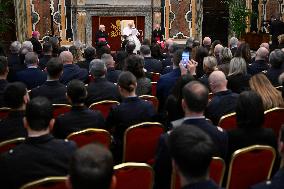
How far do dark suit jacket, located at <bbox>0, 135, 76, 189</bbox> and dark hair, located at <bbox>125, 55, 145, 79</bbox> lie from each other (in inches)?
120

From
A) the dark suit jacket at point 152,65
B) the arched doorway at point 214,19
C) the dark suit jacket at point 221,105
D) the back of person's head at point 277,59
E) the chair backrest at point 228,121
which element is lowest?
the chair backrest at point 228,121

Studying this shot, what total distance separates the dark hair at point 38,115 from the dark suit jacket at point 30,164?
0.15m

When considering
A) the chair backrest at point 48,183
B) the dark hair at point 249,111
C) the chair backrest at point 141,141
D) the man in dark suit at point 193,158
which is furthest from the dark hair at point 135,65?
the man in dark suit at point 193,158

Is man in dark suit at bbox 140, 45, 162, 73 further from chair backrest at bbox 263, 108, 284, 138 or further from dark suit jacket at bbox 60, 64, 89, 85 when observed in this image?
chair backrest at bbox 263, 108, 284, 138

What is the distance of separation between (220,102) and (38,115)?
221cm

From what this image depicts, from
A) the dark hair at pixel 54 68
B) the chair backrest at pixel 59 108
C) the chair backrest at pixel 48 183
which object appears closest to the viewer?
the chair backrest at pixel 48 183

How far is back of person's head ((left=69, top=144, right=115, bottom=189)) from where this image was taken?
2.14 meters

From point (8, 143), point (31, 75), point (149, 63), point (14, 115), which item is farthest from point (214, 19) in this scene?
point (8, 143)

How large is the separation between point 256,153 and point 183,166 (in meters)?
1.28

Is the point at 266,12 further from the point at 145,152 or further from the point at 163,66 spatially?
the point at 145,152

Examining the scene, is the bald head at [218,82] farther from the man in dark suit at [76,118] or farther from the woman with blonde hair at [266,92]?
the man in dark suit at [76,118]

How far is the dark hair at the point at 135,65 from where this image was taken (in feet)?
20.1

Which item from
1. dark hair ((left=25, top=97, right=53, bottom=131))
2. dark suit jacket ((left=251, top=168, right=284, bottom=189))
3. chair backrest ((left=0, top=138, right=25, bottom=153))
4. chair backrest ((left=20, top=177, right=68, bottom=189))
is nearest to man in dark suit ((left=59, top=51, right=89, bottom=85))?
chair backrest ((left=0, top=138, right=25, bottom=153))

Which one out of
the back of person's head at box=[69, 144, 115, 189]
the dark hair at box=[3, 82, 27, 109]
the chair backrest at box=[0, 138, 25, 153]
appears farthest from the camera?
the dark hair at box=[3, 82, 27, 109]
